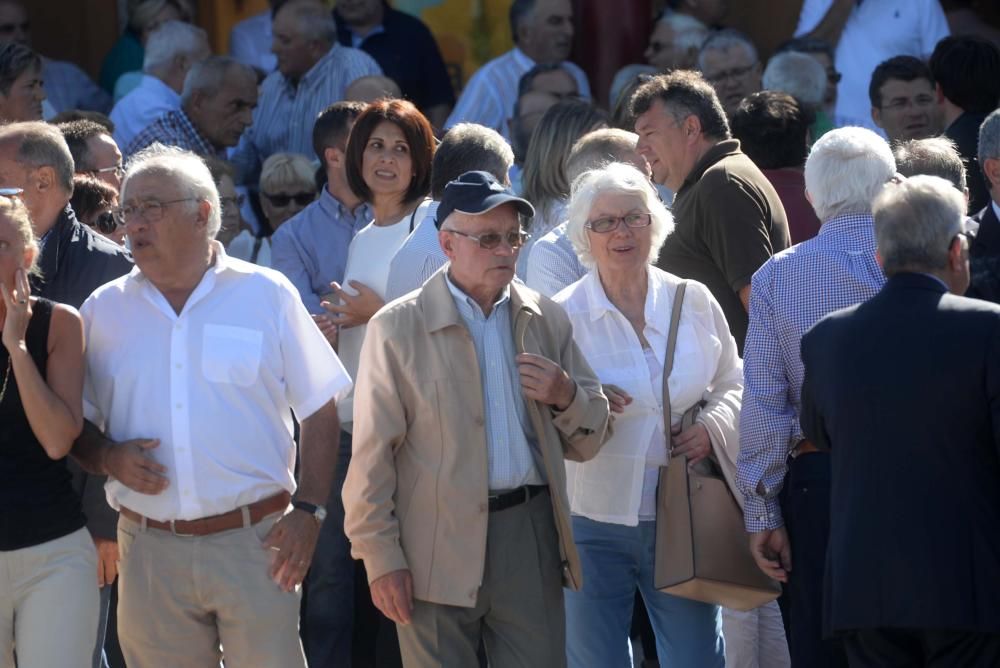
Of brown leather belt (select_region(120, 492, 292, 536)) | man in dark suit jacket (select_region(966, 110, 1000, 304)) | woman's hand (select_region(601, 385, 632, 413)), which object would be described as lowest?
brown leather belt (select_region(120, 492, 292, 536))

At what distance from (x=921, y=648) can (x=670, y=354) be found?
4.43ft

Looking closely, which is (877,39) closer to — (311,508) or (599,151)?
(599,151)

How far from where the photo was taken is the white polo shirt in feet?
30.1

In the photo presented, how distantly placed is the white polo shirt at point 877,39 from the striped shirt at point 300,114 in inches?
111

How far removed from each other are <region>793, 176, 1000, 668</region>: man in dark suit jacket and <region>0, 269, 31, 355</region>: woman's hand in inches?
87.0

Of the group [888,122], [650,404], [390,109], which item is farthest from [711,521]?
[888,122]

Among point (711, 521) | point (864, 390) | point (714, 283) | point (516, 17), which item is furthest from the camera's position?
point (516, 17)

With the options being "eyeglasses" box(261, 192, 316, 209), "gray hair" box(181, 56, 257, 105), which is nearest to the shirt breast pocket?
"eyeglasses" box(261, 192, 316, 209)

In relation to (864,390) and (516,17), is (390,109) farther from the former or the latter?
(516,17)

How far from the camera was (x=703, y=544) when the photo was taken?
476 centimetres

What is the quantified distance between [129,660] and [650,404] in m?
1.74

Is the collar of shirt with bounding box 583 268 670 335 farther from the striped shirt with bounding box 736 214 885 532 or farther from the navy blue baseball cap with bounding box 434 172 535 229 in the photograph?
the navy blue baseball cap with bounding box 434 172 535 229

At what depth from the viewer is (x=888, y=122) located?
24.7 ft

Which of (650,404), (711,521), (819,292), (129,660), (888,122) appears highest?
(888,122)
